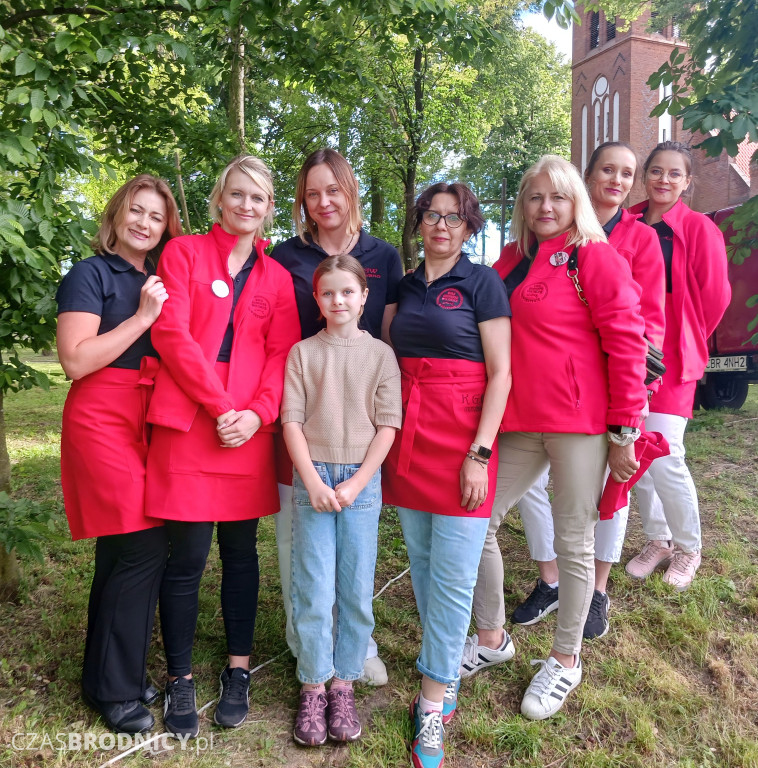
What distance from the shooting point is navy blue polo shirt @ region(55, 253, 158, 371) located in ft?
7.88

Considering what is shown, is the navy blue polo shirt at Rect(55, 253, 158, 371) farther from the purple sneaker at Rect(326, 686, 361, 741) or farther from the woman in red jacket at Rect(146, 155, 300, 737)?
the purple sneaker at Rect(326, 686, 361, 741)

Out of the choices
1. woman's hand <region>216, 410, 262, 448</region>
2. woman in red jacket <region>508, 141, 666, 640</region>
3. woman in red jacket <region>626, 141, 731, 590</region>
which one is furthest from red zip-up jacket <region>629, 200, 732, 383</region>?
woman's hand <region>216, 410, 262, 448</region>

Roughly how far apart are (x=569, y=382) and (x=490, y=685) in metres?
1.40

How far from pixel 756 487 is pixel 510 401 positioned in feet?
11.6

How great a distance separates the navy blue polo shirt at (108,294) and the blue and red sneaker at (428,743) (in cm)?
174

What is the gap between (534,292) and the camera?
2.59 m

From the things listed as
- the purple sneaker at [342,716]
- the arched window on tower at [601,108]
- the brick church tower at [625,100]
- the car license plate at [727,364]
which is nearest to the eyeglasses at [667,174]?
the purple sneaker at [342,716]

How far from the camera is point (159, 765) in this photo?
2.36 m

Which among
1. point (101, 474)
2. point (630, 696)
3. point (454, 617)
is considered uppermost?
point (101, 474)

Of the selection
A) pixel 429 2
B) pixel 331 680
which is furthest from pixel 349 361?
pixel 429 2

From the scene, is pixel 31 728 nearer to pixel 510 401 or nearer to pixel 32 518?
pixel 32 518

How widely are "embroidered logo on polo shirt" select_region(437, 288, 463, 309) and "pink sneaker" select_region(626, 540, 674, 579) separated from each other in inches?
86.9

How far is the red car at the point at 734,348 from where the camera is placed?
6789 millimetres

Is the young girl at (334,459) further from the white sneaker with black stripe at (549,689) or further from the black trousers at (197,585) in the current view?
the white sneaker with black stripe at (549,689)
